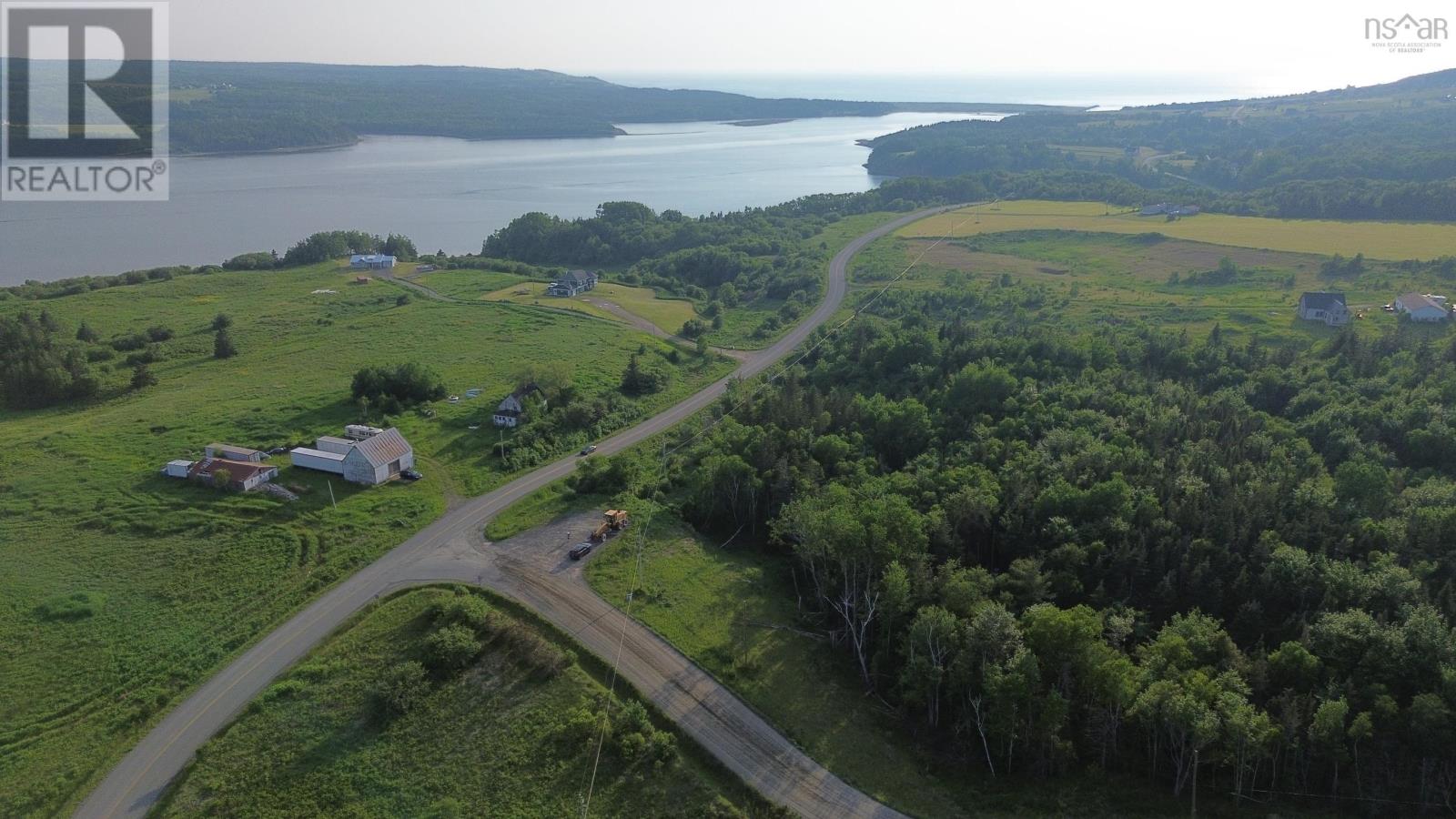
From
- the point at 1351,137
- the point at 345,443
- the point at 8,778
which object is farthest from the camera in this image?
the point at 1351,137

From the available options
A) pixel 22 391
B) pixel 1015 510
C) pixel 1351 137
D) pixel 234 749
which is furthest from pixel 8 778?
pixel 1351 137

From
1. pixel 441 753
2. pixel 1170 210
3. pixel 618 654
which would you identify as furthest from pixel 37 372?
pixel 1170 210

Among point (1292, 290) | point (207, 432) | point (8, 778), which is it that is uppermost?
point (1292, 290)

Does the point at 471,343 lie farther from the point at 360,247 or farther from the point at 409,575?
the point at 360,247

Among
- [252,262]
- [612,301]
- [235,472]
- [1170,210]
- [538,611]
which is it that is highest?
[1170,210]

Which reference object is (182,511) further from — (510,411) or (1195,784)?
(1195,784)

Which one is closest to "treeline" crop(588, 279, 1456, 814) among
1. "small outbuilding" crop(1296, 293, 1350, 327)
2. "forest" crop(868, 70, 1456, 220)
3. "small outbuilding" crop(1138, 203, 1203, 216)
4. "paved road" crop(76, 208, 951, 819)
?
"paved road" crop(76, 208, 951, 819)

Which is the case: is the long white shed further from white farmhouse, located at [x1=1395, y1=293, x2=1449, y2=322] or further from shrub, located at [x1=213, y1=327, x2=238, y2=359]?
white farmhouse, located at [x1=1395, y1=293, x2=1449, y2=322]
